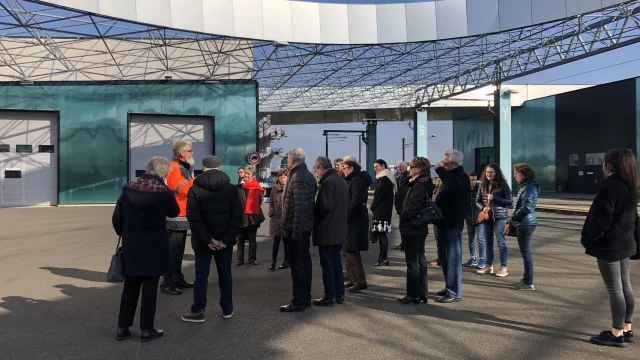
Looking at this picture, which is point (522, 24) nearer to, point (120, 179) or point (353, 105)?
point (120, 179)

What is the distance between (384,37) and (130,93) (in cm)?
1279

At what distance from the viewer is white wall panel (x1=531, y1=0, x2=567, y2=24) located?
15258 millimetres

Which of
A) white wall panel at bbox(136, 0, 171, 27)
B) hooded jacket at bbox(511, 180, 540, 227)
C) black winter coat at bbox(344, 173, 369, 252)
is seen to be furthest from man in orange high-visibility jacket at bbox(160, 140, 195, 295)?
white wall panel at bbox(136, 0, 171, 27)

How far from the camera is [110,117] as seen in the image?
23.0 metres

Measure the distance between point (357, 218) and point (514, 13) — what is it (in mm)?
13328

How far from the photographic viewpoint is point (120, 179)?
23.1 meters

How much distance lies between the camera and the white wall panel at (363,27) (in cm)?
1806

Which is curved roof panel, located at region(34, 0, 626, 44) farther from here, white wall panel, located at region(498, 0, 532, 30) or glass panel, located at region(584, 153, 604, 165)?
glass panel, located at region(584, 153, 604, 165)

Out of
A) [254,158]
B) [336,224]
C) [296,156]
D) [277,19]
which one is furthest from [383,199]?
[254,158]

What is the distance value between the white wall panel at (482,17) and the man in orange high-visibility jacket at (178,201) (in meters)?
14.2

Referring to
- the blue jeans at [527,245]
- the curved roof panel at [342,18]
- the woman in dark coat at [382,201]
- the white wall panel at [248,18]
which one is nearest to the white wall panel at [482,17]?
the curved roof panel at [342,18]

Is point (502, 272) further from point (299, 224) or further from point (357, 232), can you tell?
point (299, 224)

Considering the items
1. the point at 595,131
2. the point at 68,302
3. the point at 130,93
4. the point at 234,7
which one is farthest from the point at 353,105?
the point at 68,302

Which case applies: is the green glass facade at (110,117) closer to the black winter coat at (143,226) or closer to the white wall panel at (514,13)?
the white wall panel at (514,13)
